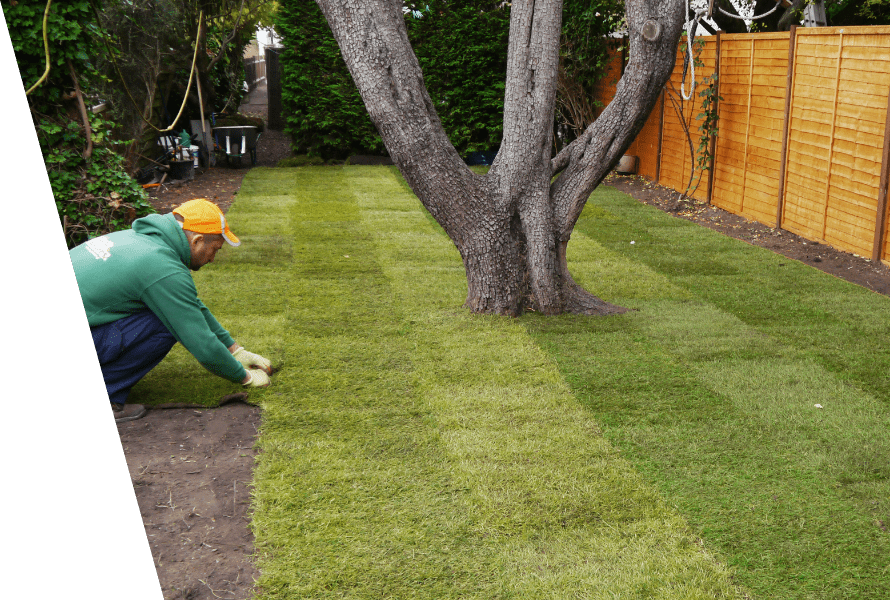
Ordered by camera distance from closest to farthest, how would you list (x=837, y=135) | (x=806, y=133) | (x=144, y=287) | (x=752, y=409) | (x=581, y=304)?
(x=144, y=287) → (x=752, y=409) → (x=581, y=304) → (x=837, y=135) → (x=806, y=133)

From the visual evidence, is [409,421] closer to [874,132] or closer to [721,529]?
[721,529]

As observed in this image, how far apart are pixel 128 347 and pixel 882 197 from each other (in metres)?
6.98

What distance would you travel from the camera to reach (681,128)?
40.5 feet

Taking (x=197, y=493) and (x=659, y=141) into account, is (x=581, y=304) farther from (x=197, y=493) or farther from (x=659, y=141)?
(x=659, y=141)

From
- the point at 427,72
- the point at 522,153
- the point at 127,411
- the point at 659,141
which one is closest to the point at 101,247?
the point at 127,411

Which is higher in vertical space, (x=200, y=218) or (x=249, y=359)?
(x=200, y=218)

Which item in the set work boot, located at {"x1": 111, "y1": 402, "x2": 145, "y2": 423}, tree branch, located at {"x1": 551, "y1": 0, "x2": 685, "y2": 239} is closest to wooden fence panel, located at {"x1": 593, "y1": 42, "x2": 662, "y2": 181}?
tree branch, located at {"x1": 551, "y1": 0, "x2": 685, "y2": 239}

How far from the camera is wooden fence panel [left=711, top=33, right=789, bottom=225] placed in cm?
958

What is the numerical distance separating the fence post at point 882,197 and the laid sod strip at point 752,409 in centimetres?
74

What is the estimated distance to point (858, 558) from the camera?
311cm

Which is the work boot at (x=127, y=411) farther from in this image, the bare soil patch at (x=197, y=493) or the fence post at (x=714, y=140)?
the fence post at (x=714, y=140)

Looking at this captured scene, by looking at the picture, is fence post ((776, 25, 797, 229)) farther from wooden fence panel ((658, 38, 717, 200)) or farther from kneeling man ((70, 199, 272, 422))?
kneeling man ((70, 199, 272, 422))

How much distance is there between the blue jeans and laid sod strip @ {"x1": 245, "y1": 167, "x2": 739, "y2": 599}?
0.71m

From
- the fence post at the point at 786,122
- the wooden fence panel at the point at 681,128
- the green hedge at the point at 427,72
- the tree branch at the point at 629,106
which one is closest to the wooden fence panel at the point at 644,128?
the wooden fence panel at the point at 681,128
